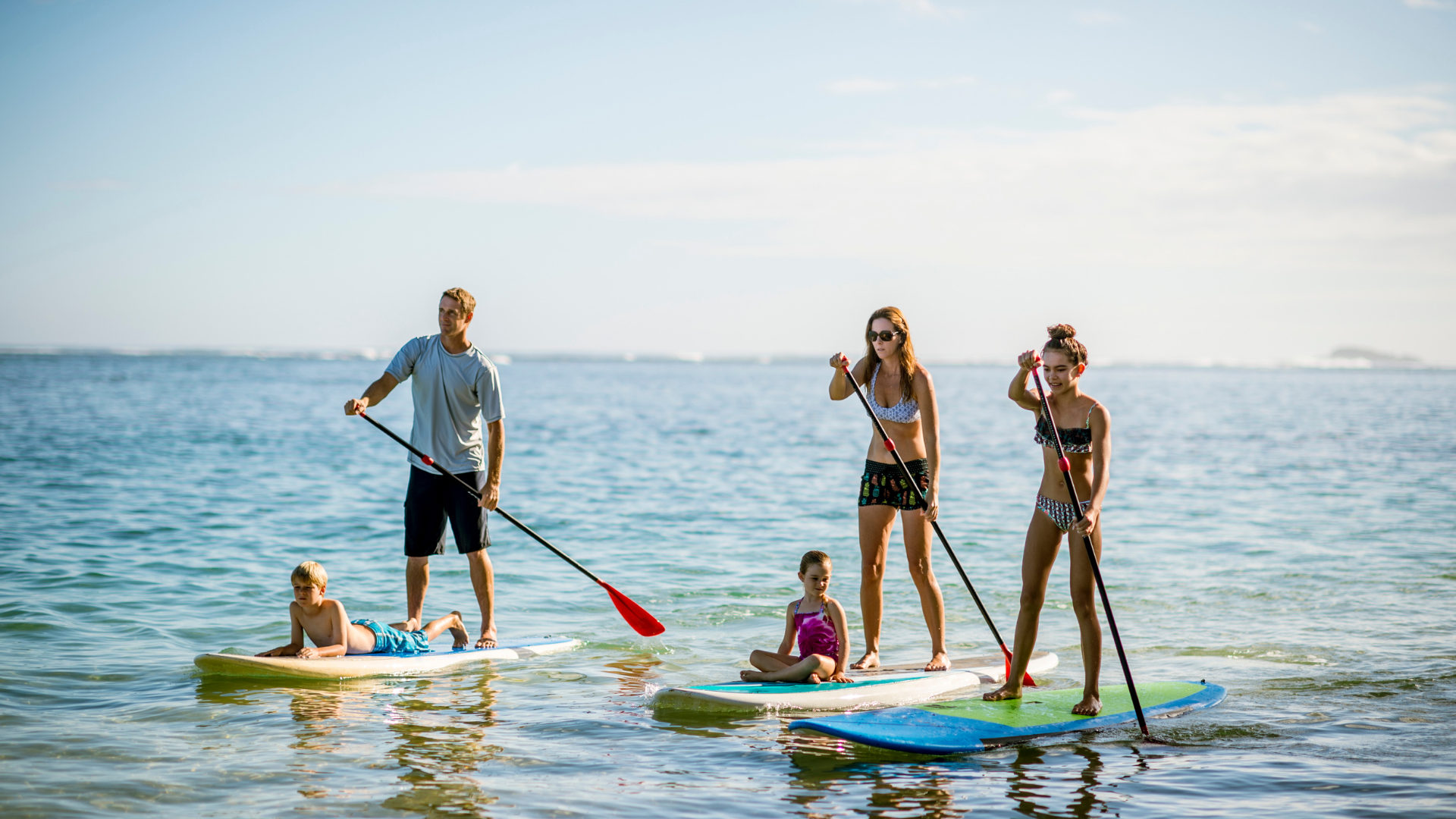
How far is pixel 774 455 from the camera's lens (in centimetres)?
2456

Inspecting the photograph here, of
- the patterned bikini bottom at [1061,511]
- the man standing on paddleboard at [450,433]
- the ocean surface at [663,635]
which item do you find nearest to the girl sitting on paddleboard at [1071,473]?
the patterned bikini bottom at [1061,511]

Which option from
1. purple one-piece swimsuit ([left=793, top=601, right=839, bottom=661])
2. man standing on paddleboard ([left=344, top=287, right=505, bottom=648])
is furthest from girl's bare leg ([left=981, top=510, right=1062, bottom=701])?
man standing on paddleboard ([left=344, top=287, right=505, bottom=648])

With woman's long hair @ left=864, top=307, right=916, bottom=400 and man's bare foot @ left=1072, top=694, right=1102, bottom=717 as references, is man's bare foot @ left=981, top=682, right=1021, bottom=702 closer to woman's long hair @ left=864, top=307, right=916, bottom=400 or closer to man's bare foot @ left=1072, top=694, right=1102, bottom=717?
man's bare foot @ left=1072, top=694, right=1102, bottom=717

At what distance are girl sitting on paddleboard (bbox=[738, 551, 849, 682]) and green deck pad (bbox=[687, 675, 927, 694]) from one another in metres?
0.04

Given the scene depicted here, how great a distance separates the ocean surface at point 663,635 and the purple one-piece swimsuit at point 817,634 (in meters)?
0.60

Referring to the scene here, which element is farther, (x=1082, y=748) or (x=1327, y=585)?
(x=1327, y=585)

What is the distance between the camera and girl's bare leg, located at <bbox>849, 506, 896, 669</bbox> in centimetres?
658

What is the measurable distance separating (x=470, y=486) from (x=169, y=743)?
2249 millimetres

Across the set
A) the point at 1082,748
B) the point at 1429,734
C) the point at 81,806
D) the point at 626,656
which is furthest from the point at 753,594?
the point at 81,806

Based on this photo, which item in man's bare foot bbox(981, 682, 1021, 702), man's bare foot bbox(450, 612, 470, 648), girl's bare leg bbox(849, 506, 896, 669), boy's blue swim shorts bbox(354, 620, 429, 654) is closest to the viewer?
man's bare foot bbox(981, 682, 1021, 702)

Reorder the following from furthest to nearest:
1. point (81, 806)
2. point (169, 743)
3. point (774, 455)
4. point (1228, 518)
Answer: point (774, 455) → point (1228, 518) → point (169, 743) → point (81, 806)

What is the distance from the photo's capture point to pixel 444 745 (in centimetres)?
551

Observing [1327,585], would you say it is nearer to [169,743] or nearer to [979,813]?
[979,813]

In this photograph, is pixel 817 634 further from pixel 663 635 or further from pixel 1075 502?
pixel 663 635
